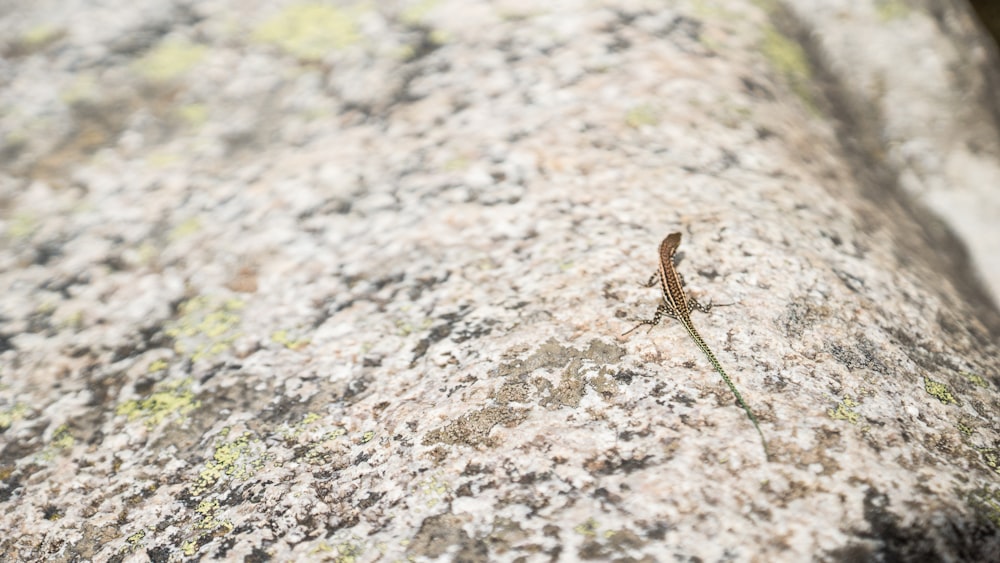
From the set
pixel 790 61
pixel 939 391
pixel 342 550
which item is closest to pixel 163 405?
pixel 342 550

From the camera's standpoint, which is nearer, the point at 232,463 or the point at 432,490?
the point at 432,490

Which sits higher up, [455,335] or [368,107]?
[368,107]

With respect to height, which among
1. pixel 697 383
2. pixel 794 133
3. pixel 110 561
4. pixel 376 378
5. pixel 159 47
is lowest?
pixel 110 561

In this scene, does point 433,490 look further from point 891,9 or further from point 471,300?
point 891,9

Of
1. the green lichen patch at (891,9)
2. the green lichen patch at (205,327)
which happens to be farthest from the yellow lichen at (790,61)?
the green lichen patch at (205,327)

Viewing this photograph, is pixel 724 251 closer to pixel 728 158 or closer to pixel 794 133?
pixel 728 158

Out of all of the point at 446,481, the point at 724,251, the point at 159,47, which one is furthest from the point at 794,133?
the point at 159,47
